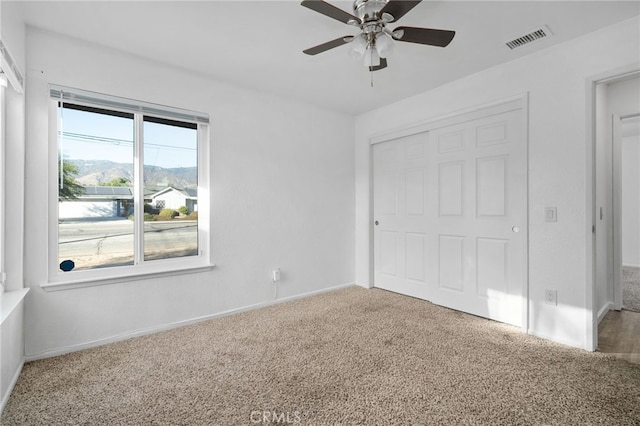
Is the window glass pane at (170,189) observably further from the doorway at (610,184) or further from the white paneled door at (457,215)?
the doorway at (610,184)

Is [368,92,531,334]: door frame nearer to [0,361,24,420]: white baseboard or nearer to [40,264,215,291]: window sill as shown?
[40,264,215,291]: window sill

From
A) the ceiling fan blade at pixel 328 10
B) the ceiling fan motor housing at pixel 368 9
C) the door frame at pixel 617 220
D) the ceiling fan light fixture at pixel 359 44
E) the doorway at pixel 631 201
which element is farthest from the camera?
the doorway at pixel 631 201

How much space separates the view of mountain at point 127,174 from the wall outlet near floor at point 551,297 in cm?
344

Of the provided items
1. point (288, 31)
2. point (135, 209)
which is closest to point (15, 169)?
point (135, 209)

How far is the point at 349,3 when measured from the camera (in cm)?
198

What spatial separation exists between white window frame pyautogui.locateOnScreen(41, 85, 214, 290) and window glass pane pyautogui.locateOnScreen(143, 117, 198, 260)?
0.06 meters

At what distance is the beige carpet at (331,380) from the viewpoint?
164 centimetres

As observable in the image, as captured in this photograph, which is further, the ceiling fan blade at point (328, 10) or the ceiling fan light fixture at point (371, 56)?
the ceiling fan light fixture at point (371, 56)

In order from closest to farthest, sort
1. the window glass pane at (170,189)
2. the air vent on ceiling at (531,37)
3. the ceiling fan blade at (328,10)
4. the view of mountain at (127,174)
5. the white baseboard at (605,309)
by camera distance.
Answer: the ceiling fan blade at (328,10) < the air vent on ceiling at (531,37) < the view of mountain at (127,174) < the window glass pane at (170,189) < the white baseboard at (605,309)

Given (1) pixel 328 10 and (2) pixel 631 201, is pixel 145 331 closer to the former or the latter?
(1) pixel 328 10

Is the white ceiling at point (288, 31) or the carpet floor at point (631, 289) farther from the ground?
the white ceiling at point (288, 31)

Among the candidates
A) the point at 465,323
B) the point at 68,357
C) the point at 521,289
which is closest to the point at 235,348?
the point at 68,357

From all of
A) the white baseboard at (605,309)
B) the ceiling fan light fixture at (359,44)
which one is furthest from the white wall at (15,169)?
the white baseboard at (605,309)

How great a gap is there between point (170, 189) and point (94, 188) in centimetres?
60
